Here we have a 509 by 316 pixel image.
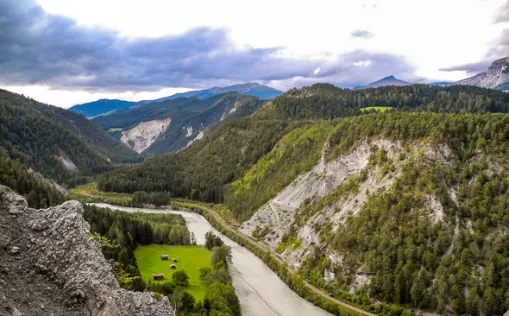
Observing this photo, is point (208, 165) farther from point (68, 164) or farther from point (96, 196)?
point (68, 164)

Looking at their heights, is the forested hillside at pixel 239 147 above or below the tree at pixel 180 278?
above

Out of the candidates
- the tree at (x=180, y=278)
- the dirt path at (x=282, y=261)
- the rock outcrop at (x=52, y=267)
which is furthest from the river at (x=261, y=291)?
the rock outcrop at (x=52, y=267)

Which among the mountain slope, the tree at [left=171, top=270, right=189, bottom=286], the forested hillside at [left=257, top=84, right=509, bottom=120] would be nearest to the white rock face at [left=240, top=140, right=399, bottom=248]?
the mountain slope

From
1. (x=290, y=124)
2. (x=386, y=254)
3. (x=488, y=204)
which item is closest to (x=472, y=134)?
(x=488, y=204)

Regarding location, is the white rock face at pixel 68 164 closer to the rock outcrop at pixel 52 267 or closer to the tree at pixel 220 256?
the tree at pixel 220 256

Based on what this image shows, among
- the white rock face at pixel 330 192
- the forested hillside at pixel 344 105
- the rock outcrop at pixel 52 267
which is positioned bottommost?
the white rock face at pixel 330 192

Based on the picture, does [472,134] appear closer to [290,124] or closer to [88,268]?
[88,268]

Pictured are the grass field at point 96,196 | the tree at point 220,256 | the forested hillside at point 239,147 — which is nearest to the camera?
the tree at point 220,256
